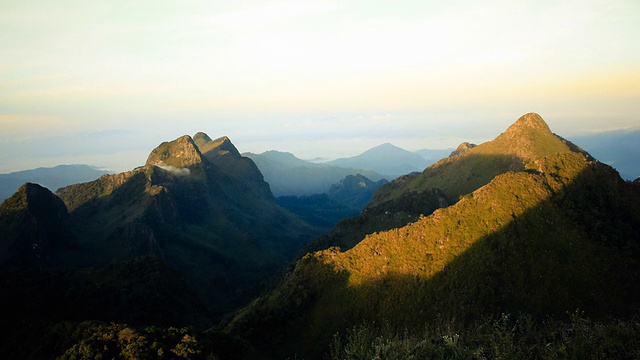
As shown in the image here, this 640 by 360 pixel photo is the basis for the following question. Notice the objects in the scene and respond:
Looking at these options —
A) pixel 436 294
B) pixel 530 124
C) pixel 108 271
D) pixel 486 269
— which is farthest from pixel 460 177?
pixel 108 271

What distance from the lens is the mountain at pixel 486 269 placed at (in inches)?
2157

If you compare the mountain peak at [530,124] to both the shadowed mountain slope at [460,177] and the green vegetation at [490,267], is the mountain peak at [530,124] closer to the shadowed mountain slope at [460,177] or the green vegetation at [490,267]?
the shadowed mountain slope at [460,177]

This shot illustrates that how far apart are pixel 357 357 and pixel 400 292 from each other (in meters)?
37.5

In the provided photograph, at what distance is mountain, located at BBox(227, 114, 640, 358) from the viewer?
54781mm

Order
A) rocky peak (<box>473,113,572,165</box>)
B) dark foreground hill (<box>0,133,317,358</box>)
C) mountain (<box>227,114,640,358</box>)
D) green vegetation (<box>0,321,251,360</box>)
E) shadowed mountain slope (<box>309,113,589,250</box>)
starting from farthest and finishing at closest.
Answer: rocky peak (<box>473,113,572,165</box>)
shadowed mountain slope (<box>309,113,589,250</box>)
dark foreground hill (<box>0,133,317,358</box>)
mountain (<box>227,114,640,358</box>)
green vegetation (<box>0,321,251,360</box>)

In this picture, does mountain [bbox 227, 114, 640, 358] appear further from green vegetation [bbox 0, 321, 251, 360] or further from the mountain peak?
the mountain peak

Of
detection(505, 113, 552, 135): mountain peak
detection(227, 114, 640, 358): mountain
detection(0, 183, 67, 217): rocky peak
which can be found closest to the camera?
detection(227, 114, 640, 358): mountain

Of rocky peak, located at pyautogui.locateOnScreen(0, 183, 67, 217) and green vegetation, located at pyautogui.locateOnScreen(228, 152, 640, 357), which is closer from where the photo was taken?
green vegetation, located at pyautogui.locateOnScreen(228, 152, 640, 357)

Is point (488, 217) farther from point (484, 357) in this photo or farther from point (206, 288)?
point (206, 288)

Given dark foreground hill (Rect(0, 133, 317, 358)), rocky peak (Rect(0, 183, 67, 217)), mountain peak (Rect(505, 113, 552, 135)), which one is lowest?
dark foreground hill (Rect(0, 133, 317, 358))

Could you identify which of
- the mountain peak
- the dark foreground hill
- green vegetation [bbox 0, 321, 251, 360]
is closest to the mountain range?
green vegetation [bbox 0, 321, 251, 360]

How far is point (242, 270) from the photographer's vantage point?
19725 centimetres

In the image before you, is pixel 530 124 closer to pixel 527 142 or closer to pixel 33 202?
pixel 527 142

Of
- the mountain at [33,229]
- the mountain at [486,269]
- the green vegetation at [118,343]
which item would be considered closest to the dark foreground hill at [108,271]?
the mountain at [33,229]
